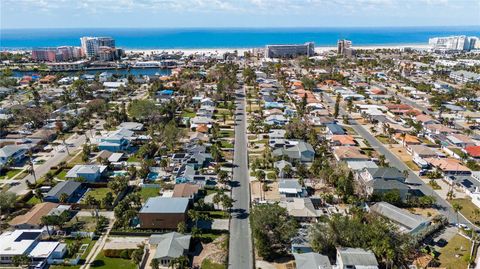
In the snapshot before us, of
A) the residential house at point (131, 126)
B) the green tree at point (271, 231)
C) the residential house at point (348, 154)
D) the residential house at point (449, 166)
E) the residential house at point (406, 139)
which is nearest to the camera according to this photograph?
the green tree at point (271, 231)

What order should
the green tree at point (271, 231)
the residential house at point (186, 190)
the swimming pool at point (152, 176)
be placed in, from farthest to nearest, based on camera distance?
the swimming pool at point (152, 176), the residential house at point (186, 190), the green tree at point (271, 231)

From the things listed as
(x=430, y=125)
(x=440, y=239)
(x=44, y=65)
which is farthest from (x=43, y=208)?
(x=44, y=65)

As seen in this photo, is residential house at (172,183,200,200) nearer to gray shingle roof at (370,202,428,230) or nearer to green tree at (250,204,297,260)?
green tree at (250,204,297,260)

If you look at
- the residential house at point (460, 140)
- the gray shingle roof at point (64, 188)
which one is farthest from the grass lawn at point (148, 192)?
the residential house at point (460, 140)

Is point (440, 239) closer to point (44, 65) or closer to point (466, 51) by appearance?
point (44, 65)

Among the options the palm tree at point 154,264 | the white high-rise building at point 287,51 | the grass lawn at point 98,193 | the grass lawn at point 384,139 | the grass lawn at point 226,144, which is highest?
the white high-rise building at point 287,51

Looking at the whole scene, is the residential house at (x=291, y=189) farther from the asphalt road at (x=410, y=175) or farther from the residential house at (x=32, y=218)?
the residential house at (x=32, y=218)
